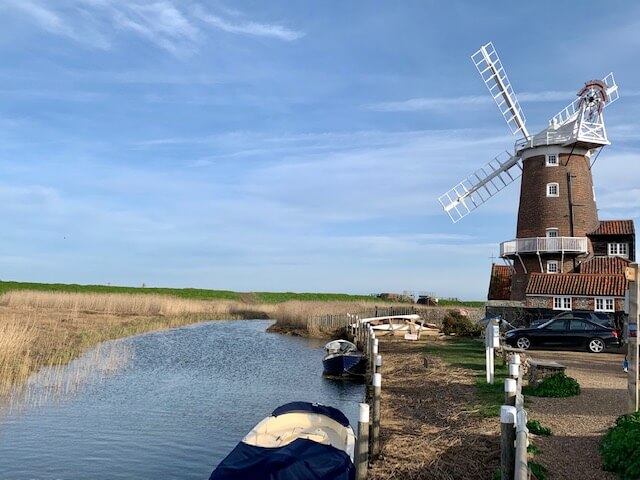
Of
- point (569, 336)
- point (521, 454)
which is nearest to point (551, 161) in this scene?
point (569, 336)

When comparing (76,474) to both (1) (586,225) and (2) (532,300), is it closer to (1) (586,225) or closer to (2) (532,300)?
(2) (532,300)

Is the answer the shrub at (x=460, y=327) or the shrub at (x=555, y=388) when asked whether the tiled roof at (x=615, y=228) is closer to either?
the shrub at (x=460, y=327)

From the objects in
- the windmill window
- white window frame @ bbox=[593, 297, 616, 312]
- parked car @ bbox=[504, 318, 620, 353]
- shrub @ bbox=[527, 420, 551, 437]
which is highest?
the windmill window

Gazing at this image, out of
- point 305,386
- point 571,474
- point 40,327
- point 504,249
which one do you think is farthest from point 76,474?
point 504,249

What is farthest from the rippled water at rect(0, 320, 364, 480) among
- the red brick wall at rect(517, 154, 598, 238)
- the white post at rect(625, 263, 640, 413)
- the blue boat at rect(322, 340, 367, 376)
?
the red brick wall at rect(517, 154, 598, 238)

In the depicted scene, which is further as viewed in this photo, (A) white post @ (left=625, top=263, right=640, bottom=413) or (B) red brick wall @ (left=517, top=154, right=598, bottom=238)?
(B) red brick wall @ (left=517, top=154, right=598, bottom=238)

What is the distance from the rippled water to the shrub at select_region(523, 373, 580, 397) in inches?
199

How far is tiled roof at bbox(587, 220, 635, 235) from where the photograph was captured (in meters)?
40.9

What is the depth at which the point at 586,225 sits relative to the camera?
40.1m

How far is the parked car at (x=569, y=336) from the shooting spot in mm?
25281

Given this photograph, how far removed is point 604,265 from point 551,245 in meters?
3.57

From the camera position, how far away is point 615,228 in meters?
41.2

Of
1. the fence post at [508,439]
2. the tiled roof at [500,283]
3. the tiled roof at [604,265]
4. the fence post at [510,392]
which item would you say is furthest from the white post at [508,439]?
the tiled roof at [500,283]

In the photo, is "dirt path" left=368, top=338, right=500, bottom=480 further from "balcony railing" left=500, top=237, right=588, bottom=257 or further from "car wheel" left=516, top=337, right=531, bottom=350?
"balcony railing" left=500, top=237, right=588, bottom=257
